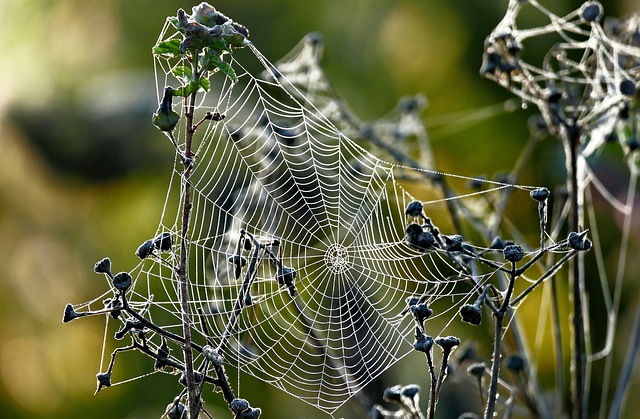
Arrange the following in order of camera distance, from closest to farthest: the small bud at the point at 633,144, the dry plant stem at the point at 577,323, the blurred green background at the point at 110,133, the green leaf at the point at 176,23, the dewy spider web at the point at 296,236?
the green leaf at the point at 176,23
the dewy spider web at the point at 296,236
the dry plant stem at the point at 577,323
the small bud at the point at 633,144
the blurred green background at the point at 110,133

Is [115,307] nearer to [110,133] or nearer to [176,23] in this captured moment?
[176,23]

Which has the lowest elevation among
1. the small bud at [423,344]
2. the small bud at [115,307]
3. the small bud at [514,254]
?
the small bud at [115,307]

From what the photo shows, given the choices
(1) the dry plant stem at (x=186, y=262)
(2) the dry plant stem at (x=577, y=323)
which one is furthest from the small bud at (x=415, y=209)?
(2) the dry plant stem at (x=577, y=323)

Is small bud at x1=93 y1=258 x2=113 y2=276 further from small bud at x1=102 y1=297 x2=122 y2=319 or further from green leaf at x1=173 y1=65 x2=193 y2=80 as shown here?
green leaf at x1=173 y1=65 x2=193 y2=80

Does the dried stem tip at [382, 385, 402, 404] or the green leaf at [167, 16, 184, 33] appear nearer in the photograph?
the green leaf at [167, 16, 184, 33]

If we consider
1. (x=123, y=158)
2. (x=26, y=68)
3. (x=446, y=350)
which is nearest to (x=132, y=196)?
(x=123, y=158)

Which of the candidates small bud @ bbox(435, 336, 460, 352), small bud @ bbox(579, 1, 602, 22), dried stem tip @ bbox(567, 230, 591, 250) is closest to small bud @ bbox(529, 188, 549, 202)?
dried stem tip @ bbox(567, 230, 591, 250)

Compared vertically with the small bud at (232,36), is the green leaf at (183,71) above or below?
below

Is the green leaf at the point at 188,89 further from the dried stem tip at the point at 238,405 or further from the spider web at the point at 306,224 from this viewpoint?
the dried stem tip at the point at 238,405
